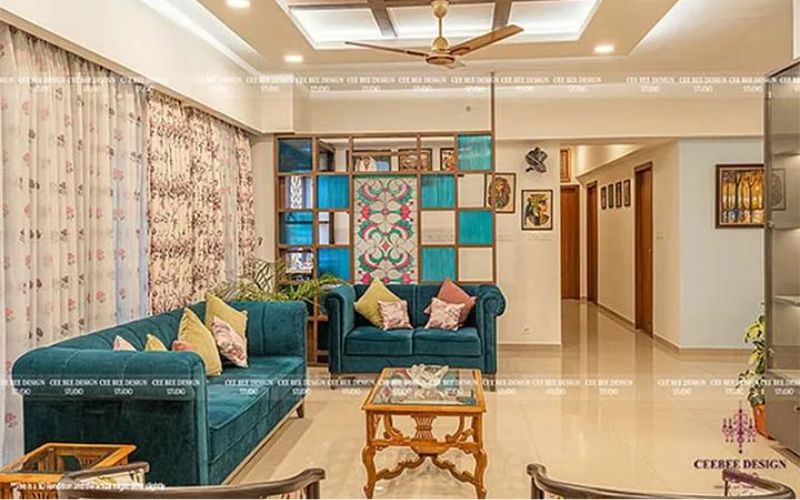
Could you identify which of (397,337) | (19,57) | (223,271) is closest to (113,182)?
(19,57)

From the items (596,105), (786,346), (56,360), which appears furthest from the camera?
(596,105)

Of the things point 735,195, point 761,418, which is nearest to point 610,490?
point 761,418

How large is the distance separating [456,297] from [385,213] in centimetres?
129

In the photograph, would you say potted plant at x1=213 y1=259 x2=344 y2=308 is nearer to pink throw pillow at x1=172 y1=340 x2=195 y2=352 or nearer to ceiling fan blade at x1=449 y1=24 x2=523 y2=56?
pink throw pillow at x1=172 y1=340 x2=195 y2=352

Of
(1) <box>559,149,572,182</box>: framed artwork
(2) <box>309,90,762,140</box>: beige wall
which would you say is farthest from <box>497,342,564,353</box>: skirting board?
(1) <box>559,149,572,182</box>: framed artwork

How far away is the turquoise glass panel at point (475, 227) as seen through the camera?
630 cm

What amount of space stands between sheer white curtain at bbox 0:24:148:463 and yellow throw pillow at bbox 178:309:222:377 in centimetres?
45

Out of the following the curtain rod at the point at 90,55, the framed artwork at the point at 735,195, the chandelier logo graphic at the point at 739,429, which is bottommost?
the chandelier logo graphic at the point at 739,429

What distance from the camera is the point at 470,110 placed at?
6.66 meters

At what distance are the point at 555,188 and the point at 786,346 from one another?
330 centimetres

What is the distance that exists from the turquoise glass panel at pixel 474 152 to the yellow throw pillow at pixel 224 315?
290 cm

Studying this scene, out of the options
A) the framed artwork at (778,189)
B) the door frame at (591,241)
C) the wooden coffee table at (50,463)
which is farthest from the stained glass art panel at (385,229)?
the door frame at (591,241)

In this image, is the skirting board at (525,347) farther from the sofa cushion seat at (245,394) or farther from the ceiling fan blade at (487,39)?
the ceiling fan blade at (487,39)

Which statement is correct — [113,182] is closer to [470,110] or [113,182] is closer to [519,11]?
[519,11]
